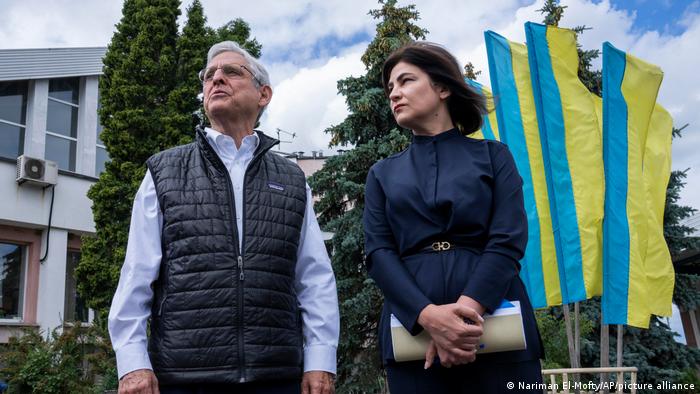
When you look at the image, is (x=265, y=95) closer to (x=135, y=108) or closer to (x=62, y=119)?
(x=135, y=108)

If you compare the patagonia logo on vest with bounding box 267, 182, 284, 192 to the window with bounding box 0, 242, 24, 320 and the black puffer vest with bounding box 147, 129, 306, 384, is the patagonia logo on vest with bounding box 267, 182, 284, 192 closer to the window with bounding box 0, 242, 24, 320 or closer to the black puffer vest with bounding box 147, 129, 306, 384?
the black puffer vest with bounding box 147, 129, 306, 384

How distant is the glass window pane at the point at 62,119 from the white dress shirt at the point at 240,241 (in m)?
12.8

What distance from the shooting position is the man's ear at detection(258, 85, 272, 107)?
111 inches

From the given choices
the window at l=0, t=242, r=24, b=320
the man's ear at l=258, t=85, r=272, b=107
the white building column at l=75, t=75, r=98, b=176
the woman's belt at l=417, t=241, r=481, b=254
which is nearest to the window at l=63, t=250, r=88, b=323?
the window at l=0, t=242, r=24, b=320

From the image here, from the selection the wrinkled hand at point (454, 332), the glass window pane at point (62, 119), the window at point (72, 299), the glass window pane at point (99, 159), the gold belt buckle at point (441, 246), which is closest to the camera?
the wrinkled hand at point (454, 332)

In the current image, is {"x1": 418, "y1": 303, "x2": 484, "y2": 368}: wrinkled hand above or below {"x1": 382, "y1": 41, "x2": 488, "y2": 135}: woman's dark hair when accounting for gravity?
below

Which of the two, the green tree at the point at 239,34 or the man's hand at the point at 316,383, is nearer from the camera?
the man's hand at the point at 316,383

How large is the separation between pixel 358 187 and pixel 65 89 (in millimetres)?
8424

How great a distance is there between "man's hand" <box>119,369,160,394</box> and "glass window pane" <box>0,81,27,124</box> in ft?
41.3

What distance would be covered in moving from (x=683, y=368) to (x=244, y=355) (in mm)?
11331

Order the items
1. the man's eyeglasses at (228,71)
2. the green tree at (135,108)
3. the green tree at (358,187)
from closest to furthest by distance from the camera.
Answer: the man's eyeglasses at (228,71) < the green tree at (358,187) < the green tree at (135,108)

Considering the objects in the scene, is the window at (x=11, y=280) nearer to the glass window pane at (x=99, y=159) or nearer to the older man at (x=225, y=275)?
the glass window pane at (x=99, y=159)

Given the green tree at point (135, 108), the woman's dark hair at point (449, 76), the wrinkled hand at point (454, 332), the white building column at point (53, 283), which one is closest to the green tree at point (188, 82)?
the green tree at point (135, 108)

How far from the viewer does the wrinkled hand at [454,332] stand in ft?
5.90
